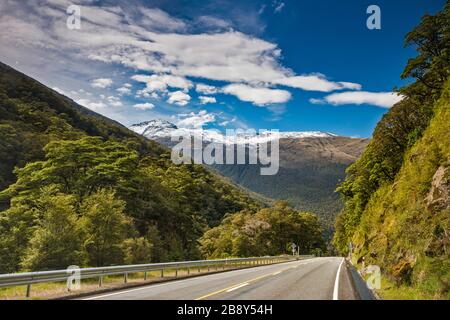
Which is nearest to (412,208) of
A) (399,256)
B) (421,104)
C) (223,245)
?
(399,256)

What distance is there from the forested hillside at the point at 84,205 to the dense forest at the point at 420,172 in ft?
58.8

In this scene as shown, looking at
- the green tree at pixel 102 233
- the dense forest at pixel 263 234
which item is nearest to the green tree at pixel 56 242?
the green tree at pixel 102 233

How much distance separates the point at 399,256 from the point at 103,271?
11801mm

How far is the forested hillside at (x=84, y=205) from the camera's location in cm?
2362

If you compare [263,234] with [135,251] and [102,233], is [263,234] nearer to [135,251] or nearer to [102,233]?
[135,251]

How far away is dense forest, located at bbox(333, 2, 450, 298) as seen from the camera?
11609 millimetres

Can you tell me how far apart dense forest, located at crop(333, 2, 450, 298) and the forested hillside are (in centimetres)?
1792

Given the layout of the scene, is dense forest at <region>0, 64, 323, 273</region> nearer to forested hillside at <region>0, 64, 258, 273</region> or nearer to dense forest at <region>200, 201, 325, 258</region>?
forested hillside at <region>0, 64, 258, 273</region>

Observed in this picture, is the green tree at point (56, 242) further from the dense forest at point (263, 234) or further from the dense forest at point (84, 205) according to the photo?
the dense forest at point (263, 234)

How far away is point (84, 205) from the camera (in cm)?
3175

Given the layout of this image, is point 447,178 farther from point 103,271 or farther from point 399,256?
point 103,271

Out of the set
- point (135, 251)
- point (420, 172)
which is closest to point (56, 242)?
point (135, 251)

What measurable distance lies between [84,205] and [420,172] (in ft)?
83.5

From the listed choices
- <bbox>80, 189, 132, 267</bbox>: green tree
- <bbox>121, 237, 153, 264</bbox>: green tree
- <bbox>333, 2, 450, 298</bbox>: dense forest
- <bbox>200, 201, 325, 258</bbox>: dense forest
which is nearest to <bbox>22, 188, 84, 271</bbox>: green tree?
<bbox>80, 189, 132, 267</bbox>: green tree
